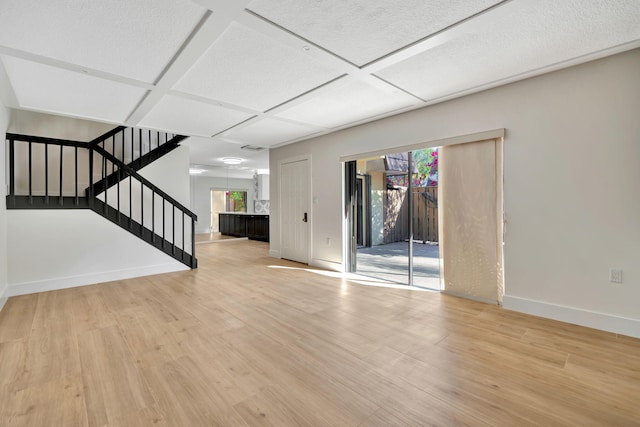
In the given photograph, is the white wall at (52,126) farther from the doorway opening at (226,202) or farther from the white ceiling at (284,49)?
the doorway opening at (226,202)

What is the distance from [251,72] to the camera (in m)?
2.76

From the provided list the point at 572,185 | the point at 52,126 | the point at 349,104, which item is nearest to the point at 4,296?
the point at 52,126

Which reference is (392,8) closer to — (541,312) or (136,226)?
(541,312)

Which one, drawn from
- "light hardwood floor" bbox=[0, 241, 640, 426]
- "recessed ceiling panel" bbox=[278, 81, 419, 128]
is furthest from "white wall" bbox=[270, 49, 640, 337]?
"recessed ceiling panel" bbox=[278, 81, 419, 128]

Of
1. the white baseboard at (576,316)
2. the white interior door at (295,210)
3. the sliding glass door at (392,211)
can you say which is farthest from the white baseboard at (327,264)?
the white baseboard at (576,316)

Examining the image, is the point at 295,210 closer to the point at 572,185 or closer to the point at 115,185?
the point at 115,185

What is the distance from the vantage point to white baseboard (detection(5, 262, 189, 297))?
381cm

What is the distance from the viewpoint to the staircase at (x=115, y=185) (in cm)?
441

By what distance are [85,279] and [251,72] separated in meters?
4.04

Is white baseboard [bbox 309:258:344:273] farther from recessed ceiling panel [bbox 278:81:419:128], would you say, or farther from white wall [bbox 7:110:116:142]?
white wall [bbox 7:110:116:142]

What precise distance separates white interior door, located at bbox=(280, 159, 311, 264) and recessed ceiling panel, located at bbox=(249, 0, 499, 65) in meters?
3.49

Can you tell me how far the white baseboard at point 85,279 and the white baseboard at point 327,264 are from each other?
238cm

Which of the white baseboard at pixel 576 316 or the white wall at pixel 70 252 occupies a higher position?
the white wall at pixel 70 252

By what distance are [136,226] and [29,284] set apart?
148cm
